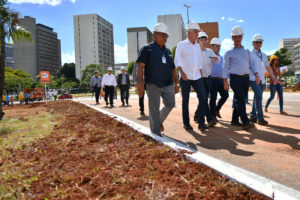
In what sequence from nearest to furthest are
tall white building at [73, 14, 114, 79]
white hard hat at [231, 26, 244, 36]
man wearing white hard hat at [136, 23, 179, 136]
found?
man wearing white hard hat at [136, 23, 179, 136] < white hard hat at [231, 26, 244, 36] < tall white building at [73, 14, 114, 79]

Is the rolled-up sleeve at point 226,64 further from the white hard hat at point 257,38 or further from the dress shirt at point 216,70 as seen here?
the white hard hat at point 257,38

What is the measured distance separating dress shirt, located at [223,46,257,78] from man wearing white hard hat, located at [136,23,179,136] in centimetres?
162

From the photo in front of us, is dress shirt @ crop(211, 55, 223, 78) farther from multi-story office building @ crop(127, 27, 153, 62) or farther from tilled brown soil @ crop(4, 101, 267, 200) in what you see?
multi-story office building @ crop(127, 27, 153, 62)

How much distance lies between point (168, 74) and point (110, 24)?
178 m

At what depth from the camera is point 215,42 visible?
6398mm

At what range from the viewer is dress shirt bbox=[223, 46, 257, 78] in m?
5.32

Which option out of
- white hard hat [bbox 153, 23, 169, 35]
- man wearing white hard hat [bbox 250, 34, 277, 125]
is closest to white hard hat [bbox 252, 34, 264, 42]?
man wearing white hard hat [bbox 250, 34, 277, 125]

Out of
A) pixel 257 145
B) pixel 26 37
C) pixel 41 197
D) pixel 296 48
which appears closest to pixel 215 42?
pixel 257 145

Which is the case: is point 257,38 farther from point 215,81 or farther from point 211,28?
point 211,28

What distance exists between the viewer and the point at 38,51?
141000 mm

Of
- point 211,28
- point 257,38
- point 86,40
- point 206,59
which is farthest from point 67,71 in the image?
point 257,38

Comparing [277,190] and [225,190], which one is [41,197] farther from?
[277,190]

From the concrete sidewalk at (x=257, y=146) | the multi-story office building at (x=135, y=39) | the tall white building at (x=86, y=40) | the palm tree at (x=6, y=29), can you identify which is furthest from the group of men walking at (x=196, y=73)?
the multi-story office building at (x=135, y=39)

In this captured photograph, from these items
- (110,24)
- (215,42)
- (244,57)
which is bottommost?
(244,57)
